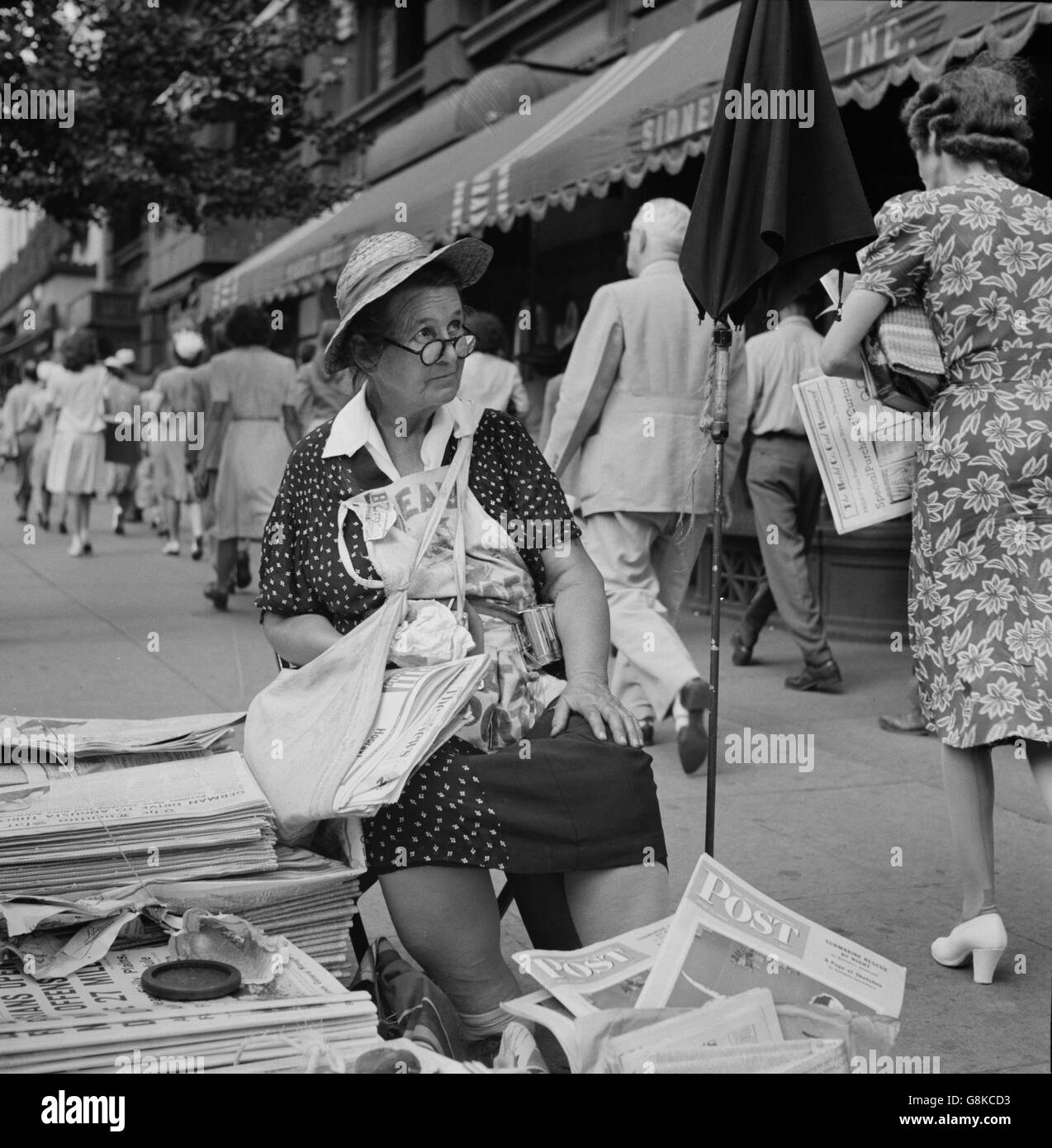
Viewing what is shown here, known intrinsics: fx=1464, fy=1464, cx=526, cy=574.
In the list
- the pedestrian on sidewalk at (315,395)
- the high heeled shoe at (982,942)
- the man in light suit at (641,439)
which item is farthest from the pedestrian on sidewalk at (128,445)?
the high heeled shoe at (982,942)

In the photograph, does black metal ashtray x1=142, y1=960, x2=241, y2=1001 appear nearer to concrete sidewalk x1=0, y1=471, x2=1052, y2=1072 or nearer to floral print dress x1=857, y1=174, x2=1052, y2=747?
concrete sidewalk x1=0, y1=471, x2=1052, y2=1072

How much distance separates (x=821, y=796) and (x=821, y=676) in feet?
6.26

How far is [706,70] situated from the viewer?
768cm

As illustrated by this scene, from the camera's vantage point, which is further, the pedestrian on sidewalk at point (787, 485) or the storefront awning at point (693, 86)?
the pedestrian on sidewalk at point (787, 485)

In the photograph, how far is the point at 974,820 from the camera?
3.46m

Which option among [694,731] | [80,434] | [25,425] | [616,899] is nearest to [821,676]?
[694,731]

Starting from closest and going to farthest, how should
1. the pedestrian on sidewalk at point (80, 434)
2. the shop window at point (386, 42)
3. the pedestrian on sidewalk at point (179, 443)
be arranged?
the pedestrian on sidewalk at point (179, 443), the pedestrian on sidewalk at point (80, 434), the shop window at point (386, 42)

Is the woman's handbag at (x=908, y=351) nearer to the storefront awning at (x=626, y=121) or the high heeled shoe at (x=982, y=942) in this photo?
the high heeled shoe at (x=982, y=942)

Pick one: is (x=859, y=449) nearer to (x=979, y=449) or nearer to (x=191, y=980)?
(x=979, y=449)

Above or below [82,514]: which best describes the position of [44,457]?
above

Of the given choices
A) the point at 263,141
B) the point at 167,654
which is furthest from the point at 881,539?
the point at 263,141

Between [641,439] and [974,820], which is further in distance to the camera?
[641,439]

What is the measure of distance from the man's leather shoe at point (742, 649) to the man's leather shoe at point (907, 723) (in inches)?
59.6

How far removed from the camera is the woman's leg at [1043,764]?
10.9 feet
